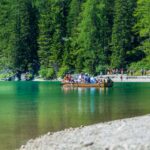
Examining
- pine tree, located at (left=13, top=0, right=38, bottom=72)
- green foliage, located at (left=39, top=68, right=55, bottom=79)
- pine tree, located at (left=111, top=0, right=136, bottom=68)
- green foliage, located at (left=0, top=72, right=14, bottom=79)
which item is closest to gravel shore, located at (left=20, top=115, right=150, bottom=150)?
pine tree, located at (left=111, top=0, right=136, bottom=68)

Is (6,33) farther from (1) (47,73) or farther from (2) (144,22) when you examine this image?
(2) (144,22)

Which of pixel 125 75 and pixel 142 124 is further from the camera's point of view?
pixel 125 75

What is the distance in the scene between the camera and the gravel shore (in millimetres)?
12703

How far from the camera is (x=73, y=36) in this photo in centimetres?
8994

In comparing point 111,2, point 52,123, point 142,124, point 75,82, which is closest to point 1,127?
point 52,123

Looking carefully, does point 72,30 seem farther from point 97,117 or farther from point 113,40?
point 97,117

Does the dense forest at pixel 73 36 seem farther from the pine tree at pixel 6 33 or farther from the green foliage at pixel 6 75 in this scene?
the green foliage at pixel 6 75

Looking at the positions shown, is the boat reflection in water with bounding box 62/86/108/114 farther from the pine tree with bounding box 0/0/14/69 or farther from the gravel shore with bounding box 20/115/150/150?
the pine tree with bounding box 0/0/14/69

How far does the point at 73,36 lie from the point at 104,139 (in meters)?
76.5

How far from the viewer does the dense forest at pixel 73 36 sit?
83.9 m

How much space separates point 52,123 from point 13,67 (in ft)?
241

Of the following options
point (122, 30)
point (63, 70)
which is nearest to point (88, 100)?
point (122, 30)

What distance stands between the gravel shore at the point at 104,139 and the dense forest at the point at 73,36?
6362 cm

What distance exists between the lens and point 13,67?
317 feet
